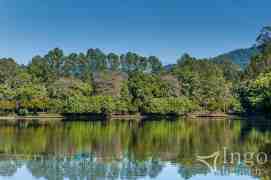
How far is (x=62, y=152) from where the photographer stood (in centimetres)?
2719

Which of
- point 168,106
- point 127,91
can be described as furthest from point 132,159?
Answer: point 127,91

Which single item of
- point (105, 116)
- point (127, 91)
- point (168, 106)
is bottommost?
point (105, 116)

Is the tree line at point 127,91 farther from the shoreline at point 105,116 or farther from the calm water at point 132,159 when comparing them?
the calm water at point 132,159

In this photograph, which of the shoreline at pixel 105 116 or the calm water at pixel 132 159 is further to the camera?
the shoreline at pixel 105 116

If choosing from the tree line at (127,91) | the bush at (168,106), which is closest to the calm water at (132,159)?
the tree line at (127,91)

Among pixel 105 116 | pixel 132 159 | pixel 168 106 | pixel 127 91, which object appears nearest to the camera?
pixel 132 159

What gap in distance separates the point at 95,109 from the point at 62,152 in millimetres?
45794

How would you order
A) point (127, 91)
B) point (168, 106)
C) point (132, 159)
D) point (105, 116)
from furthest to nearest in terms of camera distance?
point (127, 91)
point (168, 106)
point (105, 116)
point (132, 159)

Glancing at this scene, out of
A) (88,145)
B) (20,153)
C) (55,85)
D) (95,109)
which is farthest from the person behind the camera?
(55,85)

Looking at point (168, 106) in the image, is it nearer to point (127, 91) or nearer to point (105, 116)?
point (127, 91)

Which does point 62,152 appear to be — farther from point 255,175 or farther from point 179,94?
point 179,94

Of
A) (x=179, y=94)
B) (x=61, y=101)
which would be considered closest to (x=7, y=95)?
(x=61, y=101)

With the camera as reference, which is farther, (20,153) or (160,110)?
(160,110)

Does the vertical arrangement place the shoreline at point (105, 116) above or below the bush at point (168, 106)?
below
